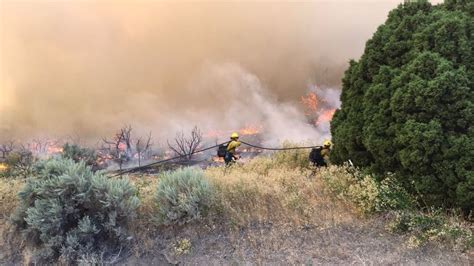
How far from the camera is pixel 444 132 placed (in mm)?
6039

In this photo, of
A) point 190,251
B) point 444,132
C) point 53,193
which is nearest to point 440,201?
point 444,132

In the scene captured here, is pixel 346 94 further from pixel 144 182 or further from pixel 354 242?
pixel 144 182

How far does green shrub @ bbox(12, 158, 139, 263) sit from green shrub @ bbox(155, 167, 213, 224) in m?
0.44

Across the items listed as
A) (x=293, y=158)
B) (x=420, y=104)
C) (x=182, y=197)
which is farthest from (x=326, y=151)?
(x=182, y=197)

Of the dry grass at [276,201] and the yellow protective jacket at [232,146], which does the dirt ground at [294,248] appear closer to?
the dry grass at [276,201]

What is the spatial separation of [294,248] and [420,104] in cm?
275

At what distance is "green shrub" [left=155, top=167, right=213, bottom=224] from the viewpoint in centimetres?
631

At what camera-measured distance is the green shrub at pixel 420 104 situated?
5883 mm

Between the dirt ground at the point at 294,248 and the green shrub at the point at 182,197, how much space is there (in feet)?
0.75

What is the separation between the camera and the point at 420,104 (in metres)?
6.09

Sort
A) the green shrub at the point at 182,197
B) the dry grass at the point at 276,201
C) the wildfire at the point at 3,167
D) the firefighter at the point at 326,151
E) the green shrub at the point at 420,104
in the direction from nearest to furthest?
the green shrub at the point at 420,104, the green shrub at the point at 182,197, the dry grass at the point at 276,201, the firefighter at the point at 326,151, the wildfire at the point at 3,167

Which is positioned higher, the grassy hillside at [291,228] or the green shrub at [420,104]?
the green shrub at [420,104]

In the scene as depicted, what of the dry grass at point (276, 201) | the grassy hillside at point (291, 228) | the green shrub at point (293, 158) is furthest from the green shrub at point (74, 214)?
the green shrub at point (293, 158)

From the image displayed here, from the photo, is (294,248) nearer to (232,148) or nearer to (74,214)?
(74,214)
